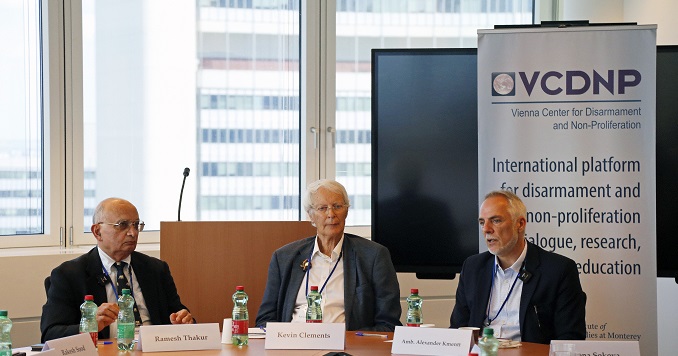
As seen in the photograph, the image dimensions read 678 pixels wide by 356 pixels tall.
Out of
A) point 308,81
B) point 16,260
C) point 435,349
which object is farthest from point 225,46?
point 435,349

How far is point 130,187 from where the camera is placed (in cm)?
618

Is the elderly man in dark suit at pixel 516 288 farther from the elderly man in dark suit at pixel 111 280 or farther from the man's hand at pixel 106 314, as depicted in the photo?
the man's hand at pixel 106 314

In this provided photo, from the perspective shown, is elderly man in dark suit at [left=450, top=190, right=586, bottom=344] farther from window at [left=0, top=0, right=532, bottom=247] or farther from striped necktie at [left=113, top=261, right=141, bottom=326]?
window at [left=0, top=0, right=532, bottom=247]

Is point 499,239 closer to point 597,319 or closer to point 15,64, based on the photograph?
point 597,319

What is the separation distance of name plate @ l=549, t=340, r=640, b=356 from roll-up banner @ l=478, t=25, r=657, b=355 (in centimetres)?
166

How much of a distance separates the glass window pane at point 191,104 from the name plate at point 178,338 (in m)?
2.86

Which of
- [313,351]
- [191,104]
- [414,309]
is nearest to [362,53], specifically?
[191,104]

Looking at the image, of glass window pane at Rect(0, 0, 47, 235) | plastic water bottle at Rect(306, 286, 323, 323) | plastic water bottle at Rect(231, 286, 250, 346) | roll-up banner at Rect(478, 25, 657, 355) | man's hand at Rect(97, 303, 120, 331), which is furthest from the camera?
glass window pane at Rect(0, 0, 47, 235)

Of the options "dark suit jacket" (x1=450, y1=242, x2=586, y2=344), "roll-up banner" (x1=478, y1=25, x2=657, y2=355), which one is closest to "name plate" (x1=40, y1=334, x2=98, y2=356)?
"dark suit jacket" (x1=450, y1=242, x2=586, y2=344)

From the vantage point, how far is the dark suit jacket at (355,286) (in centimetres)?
440

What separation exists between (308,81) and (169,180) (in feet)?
4.13

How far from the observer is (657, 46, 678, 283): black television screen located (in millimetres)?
5258

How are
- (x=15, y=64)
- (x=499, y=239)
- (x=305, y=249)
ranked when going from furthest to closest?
(x=15, y=64), (x=305, y=249), (x=499, y=239)

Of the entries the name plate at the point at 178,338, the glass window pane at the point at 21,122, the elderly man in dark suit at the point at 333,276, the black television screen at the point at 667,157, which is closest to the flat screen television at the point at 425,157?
the elderly man in dark suit at the point at 333,276
